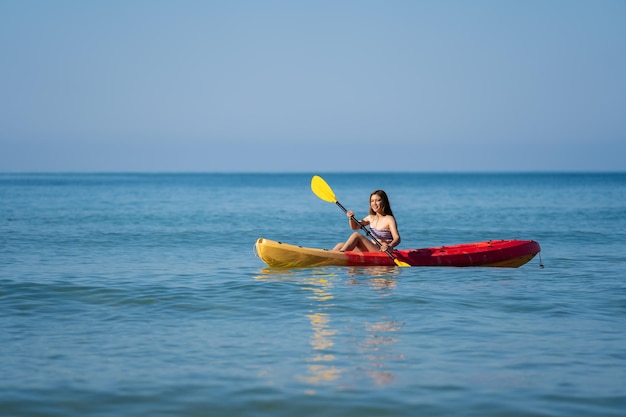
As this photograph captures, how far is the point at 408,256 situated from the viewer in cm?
1185

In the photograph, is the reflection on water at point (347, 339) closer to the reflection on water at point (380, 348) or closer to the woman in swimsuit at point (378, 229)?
the reflection on water at point (380, 348)

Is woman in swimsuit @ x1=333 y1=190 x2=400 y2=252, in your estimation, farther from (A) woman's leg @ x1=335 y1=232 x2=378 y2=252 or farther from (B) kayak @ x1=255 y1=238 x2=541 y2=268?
(B) kayak @ x1=255 y1=238 x2=541 y2=268

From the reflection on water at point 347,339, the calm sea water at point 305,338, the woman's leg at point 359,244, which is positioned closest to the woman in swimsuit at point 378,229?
the woman's leg at point 359,244

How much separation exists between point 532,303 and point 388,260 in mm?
3094

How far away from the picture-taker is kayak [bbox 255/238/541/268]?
11.7 meters

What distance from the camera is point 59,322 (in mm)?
8008

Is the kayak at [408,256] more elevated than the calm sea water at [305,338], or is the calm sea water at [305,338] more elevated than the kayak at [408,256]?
the kayak at [408,256]

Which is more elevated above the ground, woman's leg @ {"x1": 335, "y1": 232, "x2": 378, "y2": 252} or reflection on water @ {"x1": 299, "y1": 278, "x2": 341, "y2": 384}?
woman's leg @ {"x1": 335, "y1": 232, "x2": 378, "y2": 252}

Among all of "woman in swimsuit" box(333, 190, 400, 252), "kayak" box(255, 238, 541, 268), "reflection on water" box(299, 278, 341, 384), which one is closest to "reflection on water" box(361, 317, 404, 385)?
"reflection on water" box(299, 278, 341, 384)

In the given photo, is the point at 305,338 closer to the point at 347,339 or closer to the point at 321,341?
the point at 321,341

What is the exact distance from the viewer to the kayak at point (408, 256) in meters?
11.7

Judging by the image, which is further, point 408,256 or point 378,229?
point 378,229

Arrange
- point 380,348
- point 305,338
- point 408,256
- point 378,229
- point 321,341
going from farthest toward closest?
point 378,229 < point 408,256 < point 305,338 < point 321,341 < point 380,348

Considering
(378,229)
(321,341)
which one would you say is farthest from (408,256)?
(321,341)
